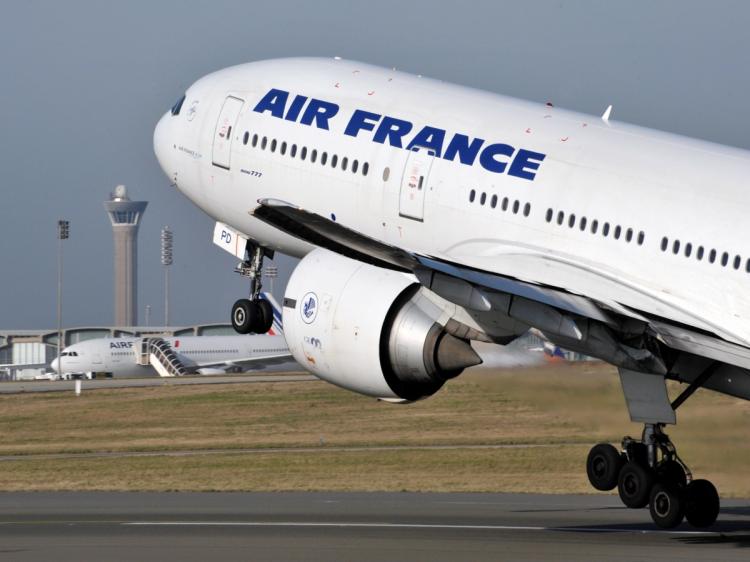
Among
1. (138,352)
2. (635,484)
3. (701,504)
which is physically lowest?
(138,352)

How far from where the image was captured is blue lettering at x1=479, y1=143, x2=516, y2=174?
29.0 metres

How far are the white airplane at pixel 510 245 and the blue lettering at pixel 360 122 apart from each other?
0.05m

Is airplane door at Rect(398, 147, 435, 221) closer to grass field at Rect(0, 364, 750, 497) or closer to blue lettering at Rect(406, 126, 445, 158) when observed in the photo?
blue lettering at Rect(406, 126, 445, 158)

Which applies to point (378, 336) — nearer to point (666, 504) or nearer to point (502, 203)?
point (502, 203)

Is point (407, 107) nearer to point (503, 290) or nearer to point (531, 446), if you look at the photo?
point (503, 290)

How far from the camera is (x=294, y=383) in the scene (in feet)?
275

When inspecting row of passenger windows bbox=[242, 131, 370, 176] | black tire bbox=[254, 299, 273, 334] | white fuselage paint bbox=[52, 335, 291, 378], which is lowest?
white fuselage paint bbox=[52, 335, 291, 378]

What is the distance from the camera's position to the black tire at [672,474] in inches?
1008

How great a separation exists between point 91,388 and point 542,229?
222ft

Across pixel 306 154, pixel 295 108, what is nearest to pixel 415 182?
pixel 306 154

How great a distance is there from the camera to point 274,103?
33562 millimetres

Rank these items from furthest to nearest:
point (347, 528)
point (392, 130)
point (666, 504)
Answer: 1. point (392, 130)
2. point (347, 528)
3. point (666, 504)

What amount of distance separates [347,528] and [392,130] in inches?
332

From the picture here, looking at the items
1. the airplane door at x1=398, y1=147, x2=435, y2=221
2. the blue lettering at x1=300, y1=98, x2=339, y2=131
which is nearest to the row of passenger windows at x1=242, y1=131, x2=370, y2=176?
the blue lettering at x1=300, y1=98, x2=339, y2=131
